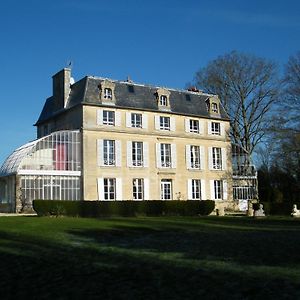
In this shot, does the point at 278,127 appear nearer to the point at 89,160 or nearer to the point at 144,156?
the point at 144,156

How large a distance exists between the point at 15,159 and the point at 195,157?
13.2 m

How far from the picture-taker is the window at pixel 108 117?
105 ft

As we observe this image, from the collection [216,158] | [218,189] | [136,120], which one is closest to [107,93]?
[136,120]

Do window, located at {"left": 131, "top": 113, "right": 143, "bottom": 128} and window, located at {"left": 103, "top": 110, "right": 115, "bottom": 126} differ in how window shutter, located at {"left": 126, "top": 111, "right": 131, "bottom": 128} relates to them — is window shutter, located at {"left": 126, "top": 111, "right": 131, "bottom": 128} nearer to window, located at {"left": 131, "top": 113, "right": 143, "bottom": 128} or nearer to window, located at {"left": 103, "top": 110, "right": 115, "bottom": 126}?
window, located at {"left": 131, "top": 113, "right": 143, "bottom": 128}

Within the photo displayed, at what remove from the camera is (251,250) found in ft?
32.6

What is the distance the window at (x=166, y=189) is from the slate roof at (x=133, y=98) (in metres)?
5.10

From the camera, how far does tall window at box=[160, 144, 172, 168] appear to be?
3412 centimetres

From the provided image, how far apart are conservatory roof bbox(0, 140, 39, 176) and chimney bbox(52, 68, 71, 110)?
500 centimetres

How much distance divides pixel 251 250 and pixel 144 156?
23.4 m

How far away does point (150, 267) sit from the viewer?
816cm

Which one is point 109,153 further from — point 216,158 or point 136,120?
point 216,158

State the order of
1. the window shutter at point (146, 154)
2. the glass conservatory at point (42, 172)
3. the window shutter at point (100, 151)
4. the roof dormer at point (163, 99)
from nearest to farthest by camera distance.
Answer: the glass conservatory at point (42, 172) < the window shutter at point (100, 151) < the window shutter at point (146, 154) < the roof dormer at point (163, 99)

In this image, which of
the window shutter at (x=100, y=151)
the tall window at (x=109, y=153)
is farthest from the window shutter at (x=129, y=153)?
the window shutter at (x=100, y=151)

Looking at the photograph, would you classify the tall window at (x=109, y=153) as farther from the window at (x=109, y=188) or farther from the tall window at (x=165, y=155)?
the tall window at (x=165, y=155)
